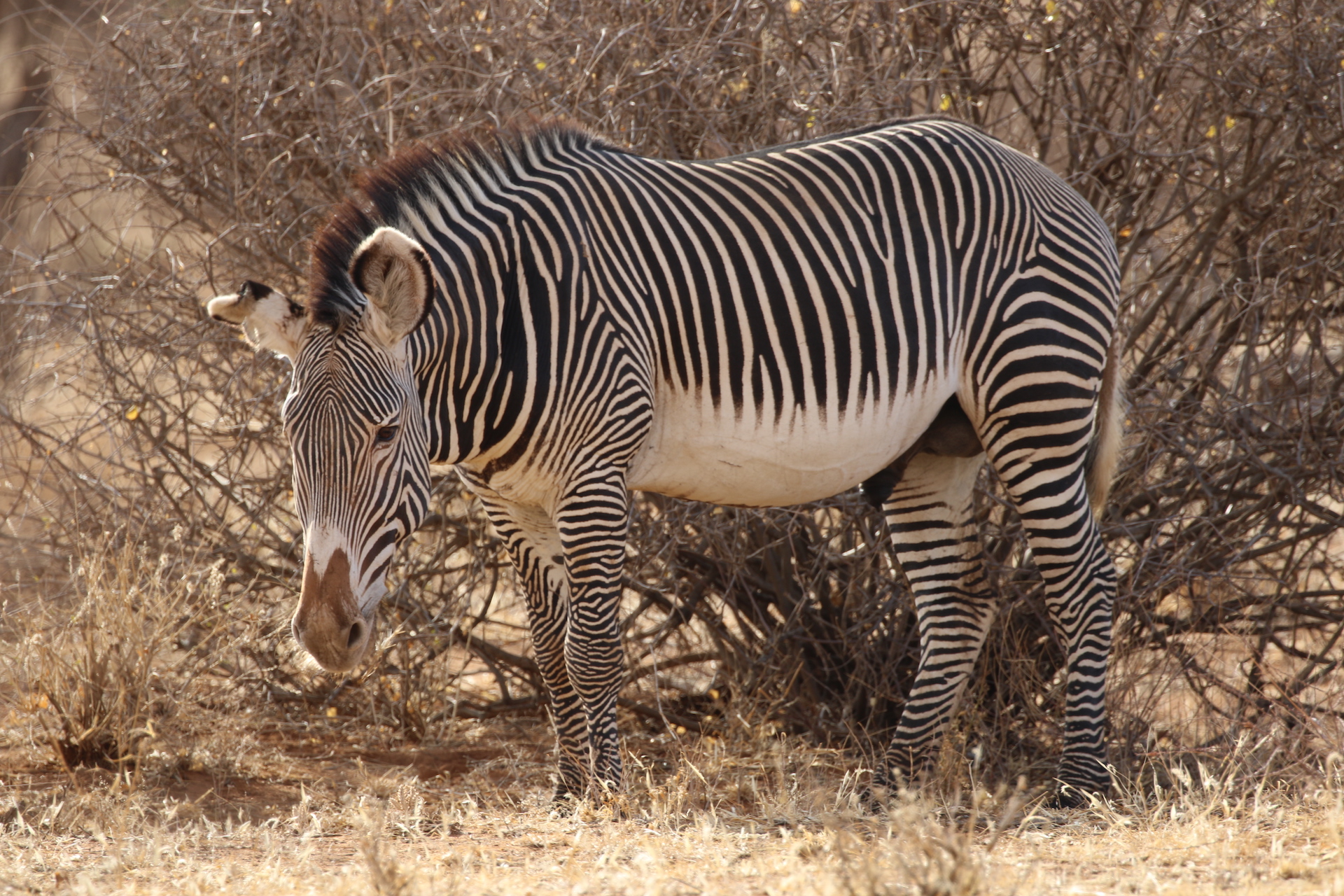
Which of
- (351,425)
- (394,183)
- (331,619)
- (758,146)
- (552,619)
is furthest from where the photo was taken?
(758,146)

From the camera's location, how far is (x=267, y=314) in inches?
135

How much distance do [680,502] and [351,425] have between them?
222 centimetres

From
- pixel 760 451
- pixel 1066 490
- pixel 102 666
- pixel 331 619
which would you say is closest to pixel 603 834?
pixel 331 619

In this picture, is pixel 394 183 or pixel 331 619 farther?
pixel 394 183

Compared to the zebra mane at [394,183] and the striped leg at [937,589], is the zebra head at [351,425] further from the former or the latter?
the striped leg at [937,589]

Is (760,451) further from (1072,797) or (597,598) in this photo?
(1072,797)

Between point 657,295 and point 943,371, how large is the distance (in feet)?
3.70

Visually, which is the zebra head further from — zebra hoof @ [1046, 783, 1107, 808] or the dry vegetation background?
zebra hoof @ [1046, 783, 1107, 808]

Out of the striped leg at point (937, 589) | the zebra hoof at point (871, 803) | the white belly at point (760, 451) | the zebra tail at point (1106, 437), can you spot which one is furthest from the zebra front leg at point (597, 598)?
the zebra tail at point (1106, 437)

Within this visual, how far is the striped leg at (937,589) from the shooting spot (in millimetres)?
4680

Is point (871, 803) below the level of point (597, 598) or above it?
below

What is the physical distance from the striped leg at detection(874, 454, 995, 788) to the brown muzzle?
7.67 ft

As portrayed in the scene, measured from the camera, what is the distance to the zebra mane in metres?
3.49

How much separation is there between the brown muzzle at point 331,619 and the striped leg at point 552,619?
99 centimetres
